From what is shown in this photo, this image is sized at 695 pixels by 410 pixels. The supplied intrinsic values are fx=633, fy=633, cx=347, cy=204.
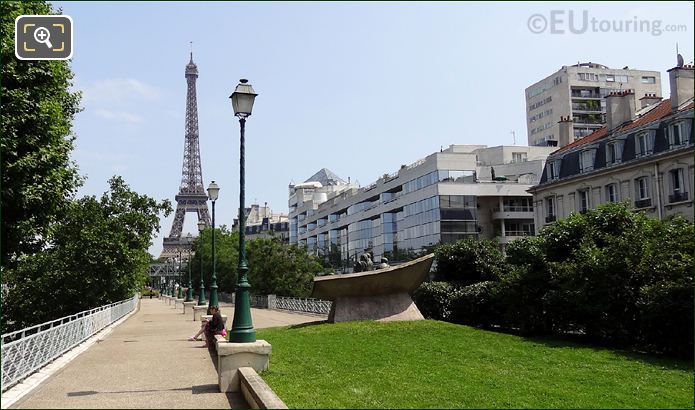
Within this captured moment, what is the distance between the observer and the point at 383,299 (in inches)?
784

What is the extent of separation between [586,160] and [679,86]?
31.6ft

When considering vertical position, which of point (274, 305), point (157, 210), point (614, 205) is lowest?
point (274, 305)

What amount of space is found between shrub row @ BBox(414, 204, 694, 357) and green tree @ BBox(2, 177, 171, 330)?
819 inches

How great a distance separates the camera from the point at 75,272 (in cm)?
3431

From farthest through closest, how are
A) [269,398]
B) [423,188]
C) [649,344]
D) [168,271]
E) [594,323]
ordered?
[168,271] < [423,188] < [594,323] < [649,344] < [269,398]

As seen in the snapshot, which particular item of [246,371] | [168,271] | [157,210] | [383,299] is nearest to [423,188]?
[157,210]

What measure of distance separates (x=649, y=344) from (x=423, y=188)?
44161 millimetres

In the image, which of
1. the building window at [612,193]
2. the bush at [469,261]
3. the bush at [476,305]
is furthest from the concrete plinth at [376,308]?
the building window at [612,193]

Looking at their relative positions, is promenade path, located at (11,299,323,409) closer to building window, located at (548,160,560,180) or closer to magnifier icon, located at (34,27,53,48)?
magnifier icon, located at (34,27,53,48)

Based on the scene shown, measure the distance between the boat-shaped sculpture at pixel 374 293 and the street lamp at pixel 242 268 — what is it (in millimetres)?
7263

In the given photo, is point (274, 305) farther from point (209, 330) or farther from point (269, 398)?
point (269, 398)

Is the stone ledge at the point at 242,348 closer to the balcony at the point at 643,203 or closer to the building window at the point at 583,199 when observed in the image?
the balcony at the point at 643,203

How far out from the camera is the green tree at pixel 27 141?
1239 centimetres

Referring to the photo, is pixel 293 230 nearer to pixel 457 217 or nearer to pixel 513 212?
pixel 513 212
